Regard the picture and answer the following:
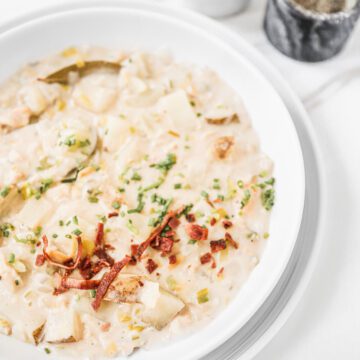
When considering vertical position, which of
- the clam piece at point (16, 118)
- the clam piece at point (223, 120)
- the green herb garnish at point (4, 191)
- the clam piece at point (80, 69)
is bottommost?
the green herb garnish at point (4, 191)

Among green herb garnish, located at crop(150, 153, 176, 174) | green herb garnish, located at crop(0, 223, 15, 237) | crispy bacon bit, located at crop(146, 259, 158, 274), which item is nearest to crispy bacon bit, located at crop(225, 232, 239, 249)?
crispy bacon bit, located at crop(146, 259, 158, 274)

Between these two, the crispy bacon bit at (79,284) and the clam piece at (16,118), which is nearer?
the crispy bacon bit at (79,284)

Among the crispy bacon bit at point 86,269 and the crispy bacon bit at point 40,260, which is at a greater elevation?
the crispy bacon bit at point 40,260

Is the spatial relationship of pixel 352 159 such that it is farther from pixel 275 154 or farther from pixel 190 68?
pixel 190 68

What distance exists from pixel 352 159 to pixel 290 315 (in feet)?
3.60

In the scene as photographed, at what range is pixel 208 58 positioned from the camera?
11.8ft

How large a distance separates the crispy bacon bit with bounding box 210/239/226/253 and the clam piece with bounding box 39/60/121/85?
1276mm

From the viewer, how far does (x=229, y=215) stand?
3.16 meters

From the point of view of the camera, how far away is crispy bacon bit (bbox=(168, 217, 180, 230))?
3088 millimetres

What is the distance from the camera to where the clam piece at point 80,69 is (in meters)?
3.51

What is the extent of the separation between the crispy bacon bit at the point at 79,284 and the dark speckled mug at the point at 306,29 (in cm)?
201

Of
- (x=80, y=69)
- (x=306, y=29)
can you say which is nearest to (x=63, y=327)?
(x=80, y=69)

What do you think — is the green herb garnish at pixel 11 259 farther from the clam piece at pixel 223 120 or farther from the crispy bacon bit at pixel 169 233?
the clam piece at pixel 223 120

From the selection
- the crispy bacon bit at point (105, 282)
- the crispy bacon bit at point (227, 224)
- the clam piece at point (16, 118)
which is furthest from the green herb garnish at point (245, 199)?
the clam piece at point (16, 118)
